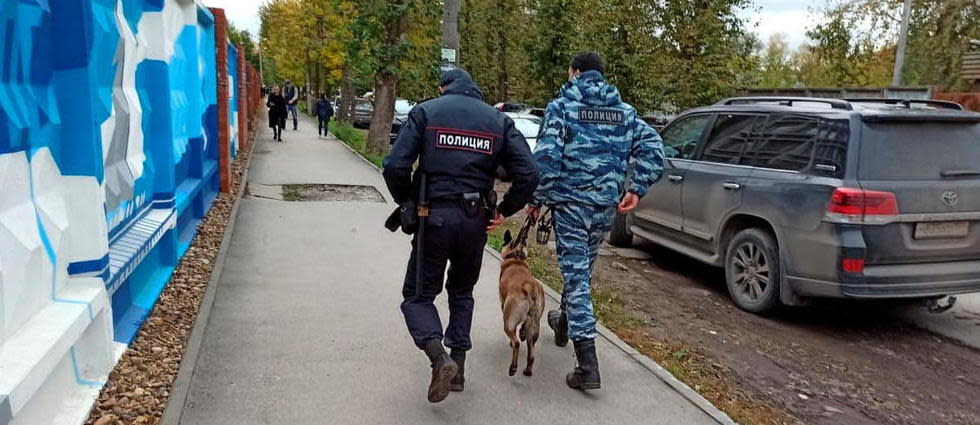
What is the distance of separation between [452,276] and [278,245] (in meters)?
4.00

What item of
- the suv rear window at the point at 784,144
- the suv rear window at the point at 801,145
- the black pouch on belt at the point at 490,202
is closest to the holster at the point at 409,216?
the black pouch on belt at the point at 490,202

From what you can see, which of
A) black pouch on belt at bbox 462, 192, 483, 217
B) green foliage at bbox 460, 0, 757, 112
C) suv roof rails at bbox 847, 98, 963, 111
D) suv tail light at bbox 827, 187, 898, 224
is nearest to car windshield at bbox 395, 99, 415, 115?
green foliage at bbox 460, 0, 757, 112

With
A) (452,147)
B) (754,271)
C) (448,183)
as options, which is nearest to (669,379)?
(448,183)

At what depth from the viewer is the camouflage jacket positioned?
4.22 metres

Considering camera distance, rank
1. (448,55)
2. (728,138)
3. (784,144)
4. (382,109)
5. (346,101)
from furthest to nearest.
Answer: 1. (346,101)
2. (382,109)
3. (448,55)
4. (728,138)
5. (784,144)

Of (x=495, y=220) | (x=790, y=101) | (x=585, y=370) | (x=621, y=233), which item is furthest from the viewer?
(x=621, y=233)

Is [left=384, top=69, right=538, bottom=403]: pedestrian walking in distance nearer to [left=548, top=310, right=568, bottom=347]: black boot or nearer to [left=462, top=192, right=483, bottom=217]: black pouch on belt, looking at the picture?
[left=462, top=192, right=483, bottom=217]: black pouch on belt

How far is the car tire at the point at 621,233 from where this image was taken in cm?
873

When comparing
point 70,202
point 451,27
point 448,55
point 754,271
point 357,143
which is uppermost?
point 451,27

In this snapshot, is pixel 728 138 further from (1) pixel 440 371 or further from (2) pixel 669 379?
(1) pixel 440 371

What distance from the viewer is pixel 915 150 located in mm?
5613

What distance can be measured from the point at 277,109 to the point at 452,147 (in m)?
17.9

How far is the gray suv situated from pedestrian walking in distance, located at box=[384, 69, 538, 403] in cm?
286

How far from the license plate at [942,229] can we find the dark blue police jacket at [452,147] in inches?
137
